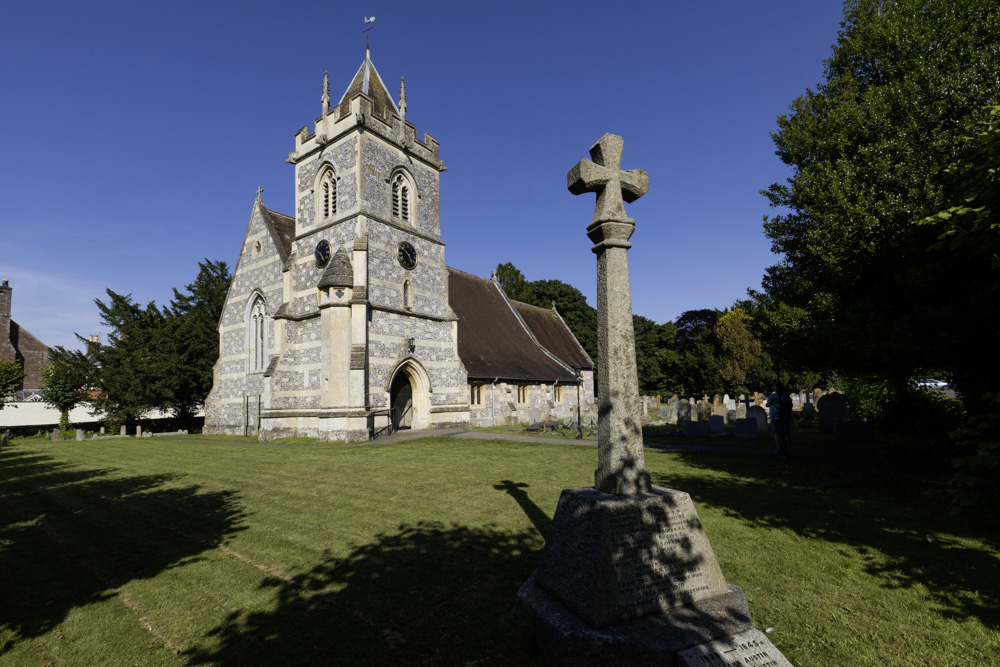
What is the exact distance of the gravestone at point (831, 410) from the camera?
16.6 meters

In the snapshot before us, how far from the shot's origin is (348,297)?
18.0 m

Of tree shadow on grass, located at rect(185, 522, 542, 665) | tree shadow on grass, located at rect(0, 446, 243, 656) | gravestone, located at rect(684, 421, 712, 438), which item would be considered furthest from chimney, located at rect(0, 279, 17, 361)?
gravestone, located at rect(684, 421, 712, 438)

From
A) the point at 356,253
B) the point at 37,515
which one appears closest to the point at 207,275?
the point at 356,253

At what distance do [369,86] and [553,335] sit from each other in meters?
19.2

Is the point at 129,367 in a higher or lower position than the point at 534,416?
higher

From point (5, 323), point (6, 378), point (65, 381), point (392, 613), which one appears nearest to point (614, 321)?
point (392, 613)

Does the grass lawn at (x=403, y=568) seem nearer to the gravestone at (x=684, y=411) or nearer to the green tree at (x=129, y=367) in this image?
the gravestone at (x=684, y=411)

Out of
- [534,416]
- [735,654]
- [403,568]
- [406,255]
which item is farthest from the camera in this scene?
[534,416]

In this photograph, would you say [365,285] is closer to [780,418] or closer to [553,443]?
[553,443]

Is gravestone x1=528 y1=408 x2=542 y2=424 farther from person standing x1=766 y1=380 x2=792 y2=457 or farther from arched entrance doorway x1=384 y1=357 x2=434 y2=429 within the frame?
person standing x1=766 y1=380 x2=792 y2=457

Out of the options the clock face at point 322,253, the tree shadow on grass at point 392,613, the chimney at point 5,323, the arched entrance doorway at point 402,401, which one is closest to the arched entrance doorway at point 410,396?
the arched entrance doorway at point 402,401

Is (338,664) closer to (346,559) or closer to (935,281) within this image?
(346,559)

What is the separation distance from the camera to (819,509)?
6668 millimetres

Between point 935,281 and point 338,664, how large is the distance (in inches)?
426
